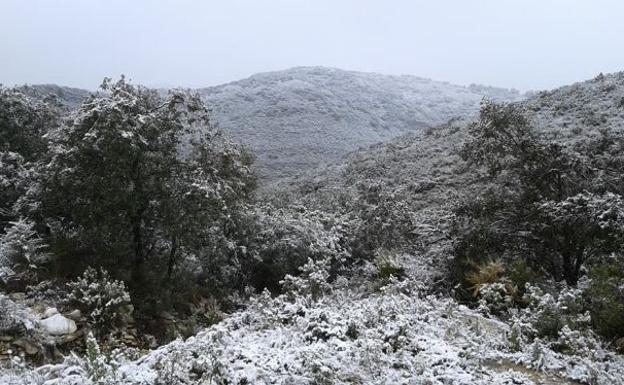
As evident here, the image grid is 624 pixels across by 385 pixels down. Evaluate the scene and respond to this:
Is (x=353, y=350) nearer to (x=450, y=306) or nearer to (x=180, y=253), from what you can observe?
(x=450, y=306)

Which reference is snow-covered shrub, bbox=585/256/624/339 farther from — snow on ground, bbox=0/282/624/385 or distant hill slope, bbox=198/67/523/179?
distant hill slope, bbox=198/67/523/179

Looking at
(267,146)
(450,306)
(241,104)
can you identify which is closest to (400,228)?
(450,306)

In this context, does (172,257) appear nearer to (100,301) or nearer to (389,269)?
(100,301)

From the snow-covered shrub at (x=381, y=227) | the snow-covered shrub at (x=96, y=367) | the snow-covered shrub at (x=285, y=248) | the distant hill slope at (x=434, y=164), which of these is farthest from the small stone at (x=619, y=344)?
the snow-covered shrub at (x=381, y=227)

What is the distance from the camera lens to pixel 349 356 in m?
5.72

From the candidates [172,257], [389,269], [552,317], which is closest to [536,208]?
[389,269]

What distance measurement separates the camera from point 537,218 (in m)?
11.3

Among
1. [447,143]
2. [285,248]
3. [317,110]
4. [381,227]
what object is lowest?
[285,248]

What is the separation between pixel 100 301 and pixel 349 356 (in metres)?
5.12

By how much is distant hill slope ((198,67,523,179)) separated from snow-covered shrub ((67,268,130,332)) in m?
30.2

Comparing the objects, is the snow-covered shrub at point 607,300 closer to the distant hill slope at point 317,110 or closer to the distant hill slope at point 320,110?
the distant hill slope at point 317,110

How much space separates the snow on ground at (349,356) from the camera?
16.8 ft

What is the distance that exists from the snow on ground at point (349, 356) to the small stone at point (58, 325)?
2.93 m

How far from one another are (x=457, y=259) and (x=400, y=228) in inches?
165
